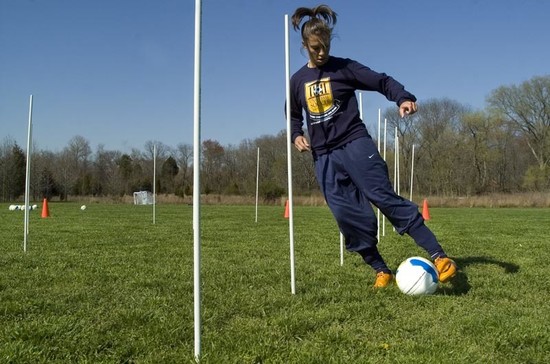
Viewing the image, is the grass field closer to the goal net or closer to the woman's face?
the woman's face

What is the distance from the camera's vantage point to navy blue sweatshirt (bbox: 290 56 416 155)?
439 cm

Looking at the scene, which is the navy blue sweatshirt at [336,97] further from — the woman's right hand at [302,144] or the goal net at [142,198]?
the goal net at [142,198]

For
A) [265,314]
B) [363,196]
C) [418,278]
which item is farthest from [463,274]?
[265,314]

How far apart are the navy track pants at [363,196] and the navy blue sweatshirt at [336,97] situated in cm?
11

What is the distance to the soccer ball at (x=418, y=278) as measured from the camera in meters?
4.18

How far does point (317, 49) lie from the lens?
4391 mm

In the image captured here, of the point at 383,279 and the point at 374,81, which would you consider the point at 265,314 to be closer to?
the point at 383,279

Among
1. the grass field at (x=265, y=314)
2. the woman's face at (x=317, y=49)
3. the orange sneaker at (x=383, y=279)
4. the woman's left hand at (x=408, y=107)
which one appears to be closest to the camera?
the grass field at (x=265, y=314)

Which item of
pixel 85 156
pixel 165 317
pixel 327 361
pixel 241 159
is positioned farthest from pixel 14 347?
pixel 85 156

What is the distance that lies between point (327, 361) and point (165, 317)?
1317 mm

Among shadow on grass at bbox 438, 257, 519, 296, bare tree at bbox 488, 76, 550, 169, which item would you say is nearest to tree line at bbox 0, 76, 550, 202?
bare tree at bbox 488, 76, 550, 169

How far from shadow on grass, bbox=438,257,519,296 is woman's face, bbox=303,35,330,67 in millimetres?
2249

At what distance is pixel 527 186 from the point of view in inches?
2216

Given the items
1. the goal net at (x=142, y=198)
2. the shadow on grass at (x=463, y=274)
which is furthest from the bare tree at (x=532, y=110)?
the shadow on grass at (x=463, y=274)
